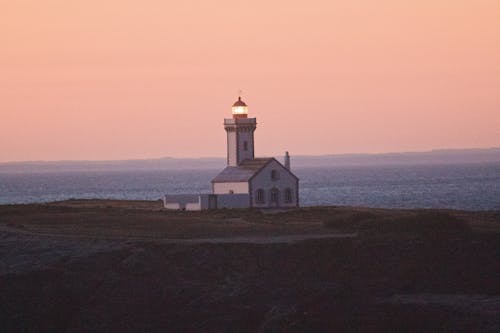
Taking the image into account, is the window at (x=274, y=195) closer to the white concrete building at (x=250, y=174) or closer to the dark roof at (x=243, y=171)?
the white concrete building at (x=250, y=174)

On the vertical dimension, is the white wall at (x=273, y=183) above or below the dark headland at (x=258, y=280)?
above

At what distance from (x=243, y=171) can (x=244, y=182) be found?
1499mm

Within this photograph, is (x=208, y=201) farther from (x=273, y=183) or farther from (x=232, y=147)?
(x=232, y=147)

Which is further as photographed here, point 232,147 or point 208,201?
point 232,147

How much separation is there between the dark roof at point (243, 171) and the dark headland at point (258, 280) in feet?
59.3

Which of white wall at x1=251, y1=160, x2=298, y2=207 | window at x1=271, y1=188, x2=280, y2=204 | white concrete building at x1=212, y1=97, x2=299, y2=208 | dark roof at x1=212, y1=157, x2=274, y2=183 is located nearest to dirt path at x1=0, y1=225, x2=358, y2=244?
white wall at x1=251, y1=160, x2=298, y2=207

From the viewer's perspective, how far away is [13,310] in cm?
3981

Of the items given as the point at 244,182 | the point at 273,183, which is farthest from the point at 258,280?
the point at 273,183

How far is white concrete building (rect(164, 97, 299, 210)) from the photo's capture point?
66438 mm

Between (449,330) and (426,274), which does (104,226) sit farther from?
(449,330)

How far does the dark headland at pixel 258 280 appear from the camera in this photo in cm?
3831

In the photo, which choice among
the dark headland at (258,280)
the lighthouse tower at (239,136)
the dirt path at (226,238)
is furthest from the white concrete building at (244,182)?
the dirt path at (226,238)

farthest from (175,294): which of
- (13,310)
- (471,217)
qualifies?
(471,217)

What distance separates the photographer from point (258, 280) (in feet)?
135
